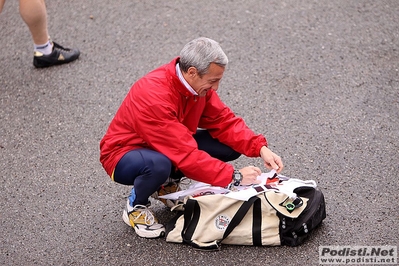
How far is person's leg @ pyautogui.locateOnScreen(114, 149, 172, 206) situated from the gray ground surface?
351 millimetres

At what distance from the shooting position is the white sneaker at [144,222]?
3.79 meters

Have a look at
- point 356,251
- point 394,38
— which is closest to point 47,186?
point 356,251

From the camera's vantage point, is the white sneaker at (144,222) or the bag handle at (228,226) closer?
the bag handle at (228,226)

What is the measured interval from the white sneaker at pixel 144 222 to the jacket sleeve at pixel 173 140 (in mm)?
430

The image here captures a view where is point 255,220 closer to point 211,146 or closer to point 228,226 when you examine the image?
point 228,226

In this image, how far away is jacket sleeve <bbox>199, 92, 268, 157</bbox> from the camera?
3.85m

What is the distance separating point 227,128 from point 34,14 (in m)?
2.22

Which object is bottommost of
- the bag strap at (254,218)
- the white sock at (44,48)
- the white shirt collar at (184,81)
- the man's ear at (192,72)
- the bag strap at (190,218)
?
the white sock at (44,48)

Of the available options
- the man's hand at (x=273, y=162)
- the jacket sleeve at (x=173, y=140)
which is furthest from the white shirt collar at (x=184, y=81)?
the man's hand at (x=273, y=162)

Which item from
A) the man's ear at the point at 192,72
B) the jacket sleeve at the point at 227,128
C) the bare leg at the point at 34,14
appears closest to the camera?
the man's ear at the point at 192,72

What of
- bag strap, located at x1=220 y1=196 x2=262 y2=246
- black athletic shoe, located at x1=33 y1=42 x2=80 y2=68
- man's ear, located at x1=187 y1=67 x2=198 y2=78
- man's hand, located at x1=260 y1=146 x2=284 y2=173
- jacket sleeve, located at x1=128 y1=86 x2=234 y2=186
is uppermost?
man's ear, located at x1=187 y1=67 x2=198 y2=78

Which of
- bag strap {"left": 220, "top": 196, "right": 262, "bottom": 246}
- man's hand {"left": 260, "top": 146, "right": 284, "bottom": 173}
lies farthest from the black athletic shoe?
bag strap {"left": 220, "top": 196, "right": 262, "bottom": 246}

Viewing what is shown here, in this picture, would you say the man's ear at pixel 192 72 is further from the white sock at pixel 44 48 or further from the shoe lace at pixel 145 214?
the white sock at pixel 44 48

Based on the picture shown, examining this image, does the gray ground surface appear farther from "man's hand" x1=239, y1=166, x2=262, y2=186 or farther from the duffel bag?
"man's hand" x1=239, y1=166, x2=262, y2=186
